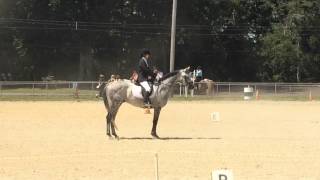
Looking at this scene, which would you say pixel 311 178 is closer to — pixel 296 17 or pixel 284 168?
pixel 284 168

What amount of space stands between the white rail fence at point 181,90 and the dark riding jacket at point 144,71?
2608cm

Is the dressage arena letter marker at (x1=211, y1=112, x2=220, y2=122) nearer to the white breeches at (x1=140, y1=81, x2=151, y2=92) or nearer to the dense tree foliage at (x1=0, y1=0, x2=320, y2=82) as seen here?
the white breeches at (x1=140, y1=81, x2=151, y2=92)

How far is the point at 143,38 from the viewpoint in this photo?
234 feet

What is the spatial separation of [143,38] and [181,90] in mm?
21443

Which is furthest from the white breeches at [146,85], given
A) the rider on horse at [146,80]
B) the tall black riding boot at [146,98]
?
the tall black riding boot at [146,98]

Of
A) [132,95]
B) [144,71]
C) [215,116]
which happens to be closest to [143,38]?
[215,116]

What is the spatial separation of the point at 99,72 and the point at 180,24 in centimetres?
992

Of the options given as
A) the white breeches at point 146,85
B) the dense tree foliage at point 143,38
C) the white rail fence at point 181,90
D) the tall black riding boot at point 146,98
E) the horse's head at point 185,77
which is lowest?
the white rail fence at point 181,90

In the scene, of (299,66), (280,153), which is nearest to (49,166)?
(280,153)

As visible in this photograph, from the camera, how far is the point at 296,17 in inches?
2835

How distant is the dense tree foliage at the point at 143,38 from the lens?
68.6m

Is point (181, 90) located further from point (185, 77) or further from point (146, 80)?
point (146, 80)

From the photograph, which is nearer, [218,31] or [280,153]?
[280,153]

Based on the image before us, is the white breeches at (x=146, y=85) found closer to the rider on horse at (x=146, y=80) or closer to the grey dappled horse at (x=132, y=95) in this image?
the rider on horse at (x=146, y=80)
